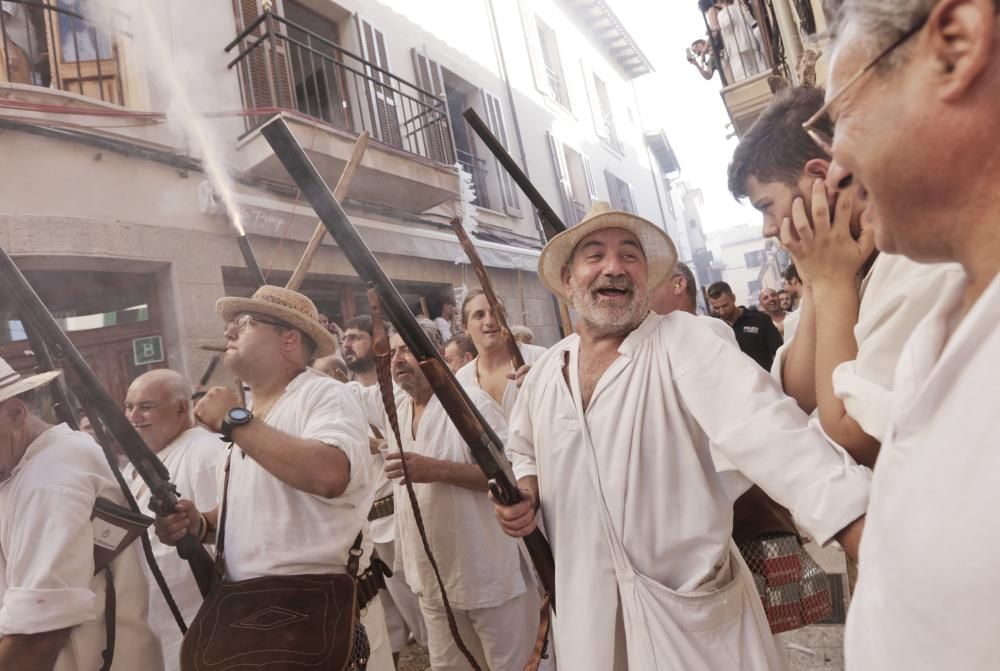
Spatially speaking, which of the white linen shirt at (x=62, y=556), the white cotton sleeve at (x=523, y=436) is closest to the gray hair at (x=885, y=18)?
the white cotton sleeve at (x=523, y=436)

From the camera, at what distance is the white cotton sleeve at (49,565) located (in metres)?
1.56

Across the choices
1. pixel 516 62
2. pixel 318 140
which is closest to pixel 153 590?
pixel 318 140

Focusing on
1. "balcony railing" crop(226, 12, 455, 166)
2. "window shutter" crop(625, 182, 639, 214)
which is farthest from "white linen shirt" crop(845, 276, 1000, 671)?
"window shutter" crop(625, 182, 639, 214)

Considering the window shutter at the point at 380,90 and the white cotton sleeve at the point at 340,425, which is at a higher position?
the window shutter at the point at 380,90

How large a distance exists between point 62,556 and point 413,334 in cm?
125

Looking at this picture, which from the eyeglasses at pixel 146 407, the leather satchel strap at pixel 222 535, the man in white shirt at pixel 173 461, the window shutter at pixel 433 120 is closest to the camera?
the leather satchel strap at pixel 222 535

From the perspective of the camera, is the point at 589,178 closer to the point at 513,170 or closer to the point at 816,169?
the point at 513,170

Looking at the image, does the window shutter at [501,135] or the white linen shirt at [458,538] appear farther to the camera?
the window shutter at [501,135]

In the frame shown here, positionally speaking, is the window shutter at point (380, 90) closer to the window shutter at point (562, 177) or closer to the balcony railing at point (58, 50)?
the balcony railing at point (58, 50)

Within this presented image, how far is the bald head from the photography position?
2.52m

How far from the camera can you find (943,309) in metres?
0.67

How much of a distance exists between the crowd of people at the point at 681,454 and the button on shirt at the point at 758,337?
2.29 metres

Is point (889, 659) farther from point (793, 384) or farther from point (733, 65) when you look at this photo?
point (733, 65)

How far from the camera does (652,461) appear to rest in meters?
1.64
